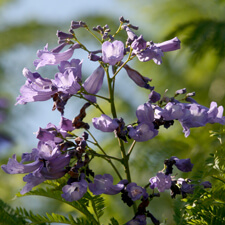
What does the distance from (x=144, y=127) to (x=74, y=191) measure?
0.22 metres

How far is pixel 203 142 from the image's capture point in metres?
1.91

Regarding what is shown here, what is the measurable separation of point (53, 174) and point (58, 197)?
5.1 inches

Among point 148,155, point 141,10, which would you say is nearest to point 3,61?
point 141,10

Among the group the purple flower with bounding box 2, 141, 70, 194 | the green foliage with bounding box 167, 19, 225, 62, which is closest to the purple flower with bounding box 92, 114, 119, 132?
the purple flower with bounding box 2, 141, 70, 194

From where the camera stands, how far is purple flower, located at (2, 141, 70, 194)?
95cm

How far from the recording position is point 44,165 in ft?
3.17

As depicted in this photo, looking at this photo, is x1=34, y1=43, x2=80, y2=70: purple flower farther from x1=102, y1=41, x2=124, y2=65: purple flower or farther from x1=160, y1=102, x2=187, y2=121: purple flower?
x1=160, y1=102, x2=187, y2=121: purple flower

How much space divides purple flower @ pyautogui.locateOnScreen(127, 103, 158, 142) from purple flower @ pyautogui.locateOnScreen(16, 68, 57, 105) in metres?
0.23

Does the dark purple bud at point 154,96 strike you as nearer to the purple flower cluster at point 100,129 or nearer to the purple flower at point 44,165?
the purple flower cluster at point 100,129

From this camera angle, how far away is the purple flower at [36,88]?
3.44 ft

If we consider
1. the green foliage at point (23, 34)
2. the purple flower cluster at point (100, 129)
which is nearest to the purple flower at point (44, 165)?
the purple flower cluster at point (100, 129)

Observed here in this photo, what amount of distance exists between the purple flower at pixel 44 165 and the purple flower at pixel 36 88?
0.15 m

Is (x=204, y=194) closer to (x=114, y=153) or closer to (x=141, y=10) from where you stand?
(x=114, y=153)

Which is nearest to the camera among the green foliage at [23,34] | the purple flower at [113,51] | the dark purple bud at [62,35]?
the purple flower at [113,51]
